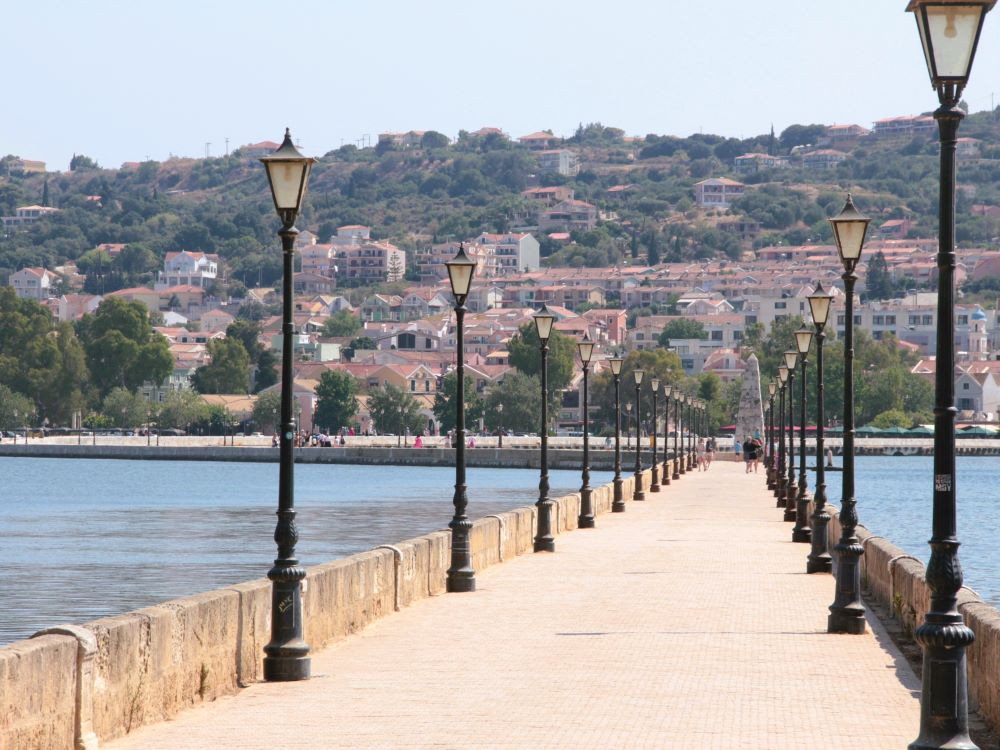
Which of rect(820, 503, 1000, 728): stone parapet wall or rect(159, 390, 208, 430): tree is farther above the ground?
rect(159, 390, 208, 430): tree

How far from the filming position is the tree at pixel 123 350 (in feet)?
613

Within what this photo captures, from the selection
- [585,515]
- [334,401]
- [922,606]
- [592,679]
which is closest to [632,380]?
[334,401]

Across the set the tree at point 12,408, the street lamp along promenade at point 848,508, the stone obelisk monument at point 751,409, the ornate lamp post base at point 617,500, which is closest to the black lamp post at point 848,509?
the street lamp along promenade at point 848,508

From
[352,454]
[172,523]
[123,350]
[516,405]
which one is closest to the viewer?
[172,523]

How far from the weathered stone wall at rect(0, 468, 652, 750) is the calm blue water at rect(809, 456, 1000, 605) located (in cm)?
1359

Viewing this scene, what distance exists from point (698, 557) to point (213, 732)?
17.0 metres

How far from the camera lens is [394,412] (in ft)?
583

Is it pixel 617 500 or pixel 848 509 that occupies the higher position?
pixel 848 509

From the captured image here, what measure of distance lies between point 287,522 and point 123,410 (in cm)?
16962

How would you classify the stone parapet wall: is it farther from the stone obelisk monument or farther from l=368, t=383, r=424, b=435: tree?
l=368, t=383, r=424, b=435: tree

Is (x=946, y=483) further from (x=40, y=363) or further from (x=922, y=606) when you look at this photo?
(x=40, y=363)

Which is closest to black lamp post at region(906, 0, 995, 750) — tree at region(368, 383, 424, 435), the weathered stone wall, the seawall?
the weathered stone wall

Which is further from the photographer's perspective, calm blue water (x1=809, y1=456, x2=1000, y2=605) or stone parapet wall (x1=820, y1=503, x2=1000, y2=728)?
calm blue water (x1=809, y1=456, x2=1000, y2=605)

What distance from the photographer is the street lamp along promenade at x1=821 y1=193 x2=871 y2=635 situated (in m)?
17.6
